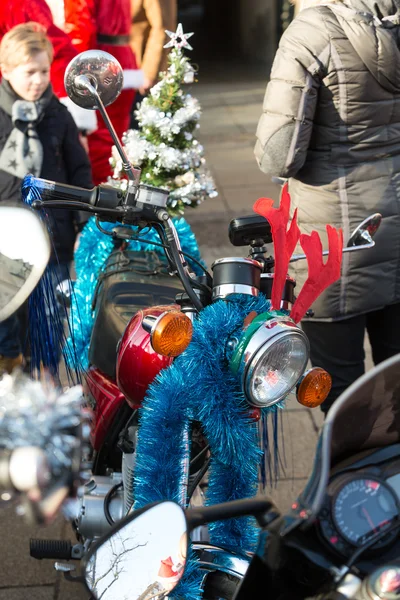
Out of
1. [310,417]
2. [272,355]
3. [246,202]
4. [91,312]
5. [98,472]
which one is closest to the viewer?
[272,355]

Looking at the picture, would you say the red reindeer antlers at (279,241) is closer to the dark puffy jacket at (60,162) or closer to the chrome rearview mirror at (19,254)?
the chrome rearview mirror at (19,254)

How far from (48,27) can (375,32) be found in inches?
108

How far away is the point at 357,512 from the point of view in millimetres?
1255

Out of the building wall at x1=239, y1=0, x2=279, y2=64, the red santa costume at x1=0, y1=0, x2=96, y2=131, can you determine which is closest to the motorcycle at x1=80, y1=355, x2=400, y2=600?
the red santa costume at x1=0, y1=0, x2=96, y2=131

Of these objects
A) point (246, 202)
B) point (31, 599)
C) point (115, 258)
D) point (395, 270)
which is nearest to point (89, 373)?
point (115, 258)

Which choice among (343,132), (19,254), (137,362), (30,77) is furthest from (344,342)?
(30,77)

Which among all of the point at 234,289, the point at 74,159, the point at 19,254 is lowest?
the point at 74,159

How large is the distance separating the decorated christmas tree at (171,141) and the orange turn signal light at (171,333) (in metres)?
1.36

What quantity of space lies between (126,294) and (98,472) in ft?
1.91

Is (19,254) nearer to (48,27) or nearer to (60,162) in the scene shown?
(60,162)

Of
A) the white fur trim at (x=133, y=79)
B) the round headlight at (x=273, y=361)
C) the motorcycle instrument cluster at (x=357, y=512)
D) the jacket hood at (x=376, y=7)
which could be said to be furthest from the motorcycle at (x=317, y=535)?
the white fur trim at (x=133, y=79)

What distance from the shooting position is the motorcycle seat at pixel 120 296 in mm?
2545

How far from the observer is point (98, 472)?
262 cm

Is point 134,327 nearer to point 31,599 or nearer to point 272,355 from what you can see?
point 272,355
